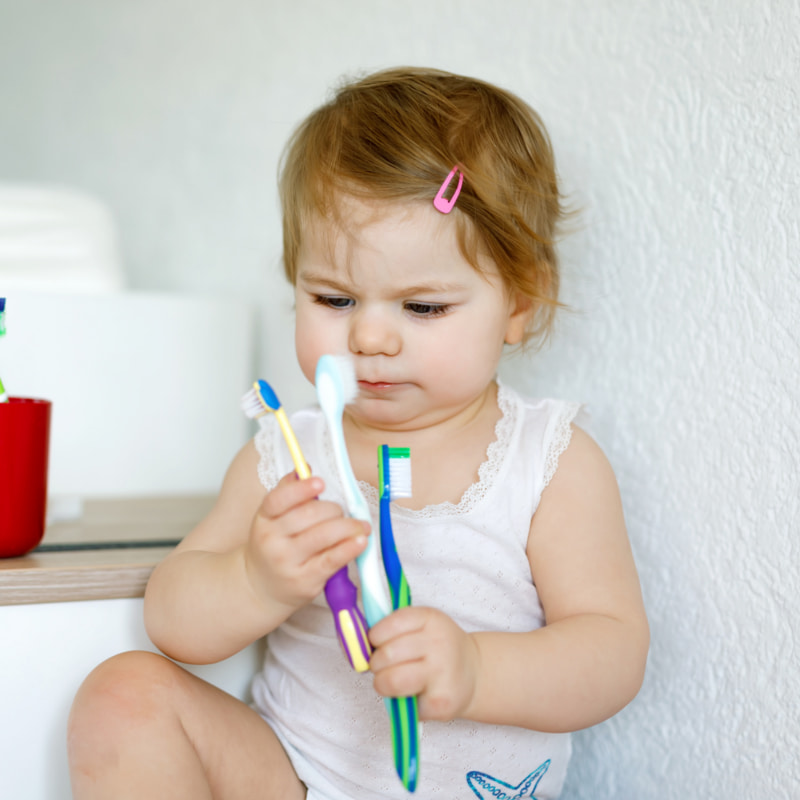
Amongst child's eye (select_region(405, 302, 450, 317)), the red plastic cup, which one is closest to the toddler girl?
child's eye (select_region(405, 302, 450, 317))

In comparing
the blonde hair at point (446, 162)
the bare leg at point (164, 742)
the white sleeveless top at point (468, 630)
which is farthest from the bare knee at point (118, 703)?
the blonde hair at point (446, 162)

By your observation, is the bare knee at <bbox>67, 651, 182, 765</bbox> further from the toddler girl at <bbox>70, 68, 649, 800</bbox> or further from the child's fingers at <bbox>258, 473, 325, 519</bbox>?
the child's fingers at <bbox>258, 473, 325, 519</bbox>

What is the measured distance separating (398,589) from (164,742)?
0.21 meters

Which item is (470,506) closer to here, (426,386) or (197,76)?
(426,386)

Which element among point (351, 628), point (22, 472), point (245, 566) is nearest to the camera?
point (351, 628)

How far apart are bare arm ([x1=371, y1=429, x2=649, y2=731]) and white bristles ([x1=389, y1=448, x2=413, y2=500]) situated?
3.2 inches

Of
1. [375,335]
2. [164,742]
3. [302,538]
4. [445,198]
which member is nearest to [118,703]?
[164,742]

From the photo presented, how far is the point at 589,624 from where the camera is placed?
57 centimetres

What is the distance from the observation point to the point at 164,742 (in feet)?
1.86

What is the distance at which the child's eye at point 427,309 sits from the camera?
0.61 metres

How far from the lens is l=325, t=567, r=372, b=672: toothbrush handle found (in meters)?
0.45

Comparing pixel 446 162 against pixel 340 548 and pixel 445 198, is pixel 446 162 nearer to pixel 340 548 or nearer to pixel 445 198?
pixel 445 198

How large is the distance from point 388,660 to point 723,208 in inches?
14.9

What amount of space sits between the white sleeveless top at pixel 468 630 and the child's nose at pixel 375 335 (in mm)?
133
